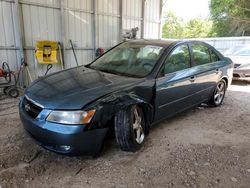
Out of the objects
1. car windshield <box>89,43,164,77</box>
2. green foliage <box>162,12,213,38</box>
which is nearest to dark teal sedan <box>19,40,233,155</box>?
car windshield <box>89,43,164,77</box>

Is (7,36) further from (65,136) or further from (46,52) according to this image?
(65,136)

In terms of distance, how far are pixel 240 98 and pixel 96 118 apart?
4.23 metres

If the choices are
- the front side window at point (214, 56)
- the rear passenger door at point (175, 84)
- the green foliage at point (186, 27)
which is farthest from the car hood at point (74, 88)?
the green foliage at point (186, 27)

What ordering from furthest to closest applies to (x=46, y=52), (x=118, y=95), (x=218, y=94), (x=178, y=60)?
1. (x=46, y=52)
2. (x=218, y=94)
3. (x=178, y=60)
4. (x=118, y=95)

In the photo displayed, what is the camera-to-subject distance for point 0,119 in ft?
11.3

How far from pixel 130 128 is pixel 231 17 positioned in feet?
65.3

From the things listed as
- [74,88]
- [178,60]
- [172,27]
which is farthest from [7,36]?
[172,27]

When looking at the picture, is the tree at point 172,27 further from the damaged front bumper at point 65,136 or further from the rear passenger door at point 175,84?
the damaged front bumper at point 65,136

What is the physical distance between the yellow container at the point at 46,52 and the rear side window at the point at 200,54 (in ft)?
12.1

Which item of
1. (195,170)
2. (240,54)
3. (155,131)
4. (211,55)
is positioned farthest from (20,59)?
(240,54)

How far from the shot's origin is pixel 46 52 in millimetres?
5586

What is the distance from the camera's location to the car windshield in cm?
283

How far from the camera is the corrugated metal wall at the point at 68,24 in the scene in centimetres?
517

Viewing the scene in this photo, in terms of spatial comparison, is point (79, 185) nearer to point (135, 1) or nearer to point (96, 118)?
point (96, 118)
